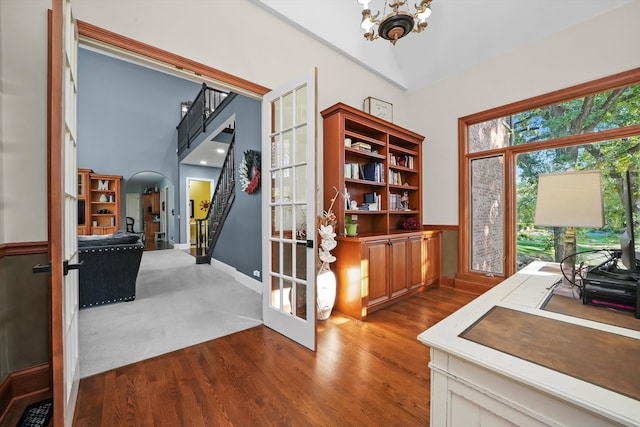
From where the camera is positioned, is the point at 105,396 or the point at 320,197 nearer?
the point at 105,396

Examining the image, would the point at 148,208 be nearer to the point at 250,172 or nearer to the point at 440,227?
the point at 250,172

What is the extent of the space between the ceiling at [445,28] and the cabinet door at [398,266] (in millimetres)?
2513

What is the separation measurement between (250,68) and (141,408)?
9.14 feet

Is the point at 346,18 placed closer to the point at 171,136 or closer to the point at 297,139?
the point at 297,139

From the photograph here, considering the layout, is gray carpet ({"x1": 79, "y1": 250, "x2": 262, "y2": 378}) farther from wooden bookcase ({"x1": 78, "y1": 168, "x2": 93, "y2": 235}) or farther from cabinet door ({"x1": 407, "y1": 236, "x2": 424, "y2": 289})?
wooden bookcase ({"x1": 78, "y1": 168, "x2": 93, "y2": 235})

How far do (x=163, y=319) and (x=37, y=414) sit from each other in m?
1.32

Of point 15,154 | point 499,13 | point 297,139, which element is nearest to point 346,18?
point 499,13

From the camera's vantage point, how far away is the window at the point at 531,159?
279 cm

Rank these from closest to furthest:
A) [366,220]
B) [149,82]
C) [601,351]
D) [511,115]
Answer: [601,351]
[511,115]
[366,220]
[149,82]

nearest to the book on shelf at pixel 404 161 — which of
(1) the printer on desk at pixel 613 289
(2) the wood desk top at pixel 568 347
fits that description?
(1) the printer on desk at pixel 613 289

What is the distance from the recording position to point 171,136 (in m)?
8.37

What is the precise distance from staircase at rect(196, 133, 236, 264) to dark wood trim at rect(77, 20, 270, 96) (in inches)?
92.1

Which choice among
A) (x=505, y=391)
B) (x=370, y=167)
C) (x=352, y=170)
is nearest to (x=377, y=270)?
(x=352, y=170)

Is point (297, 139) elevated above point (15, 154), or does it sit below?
above
